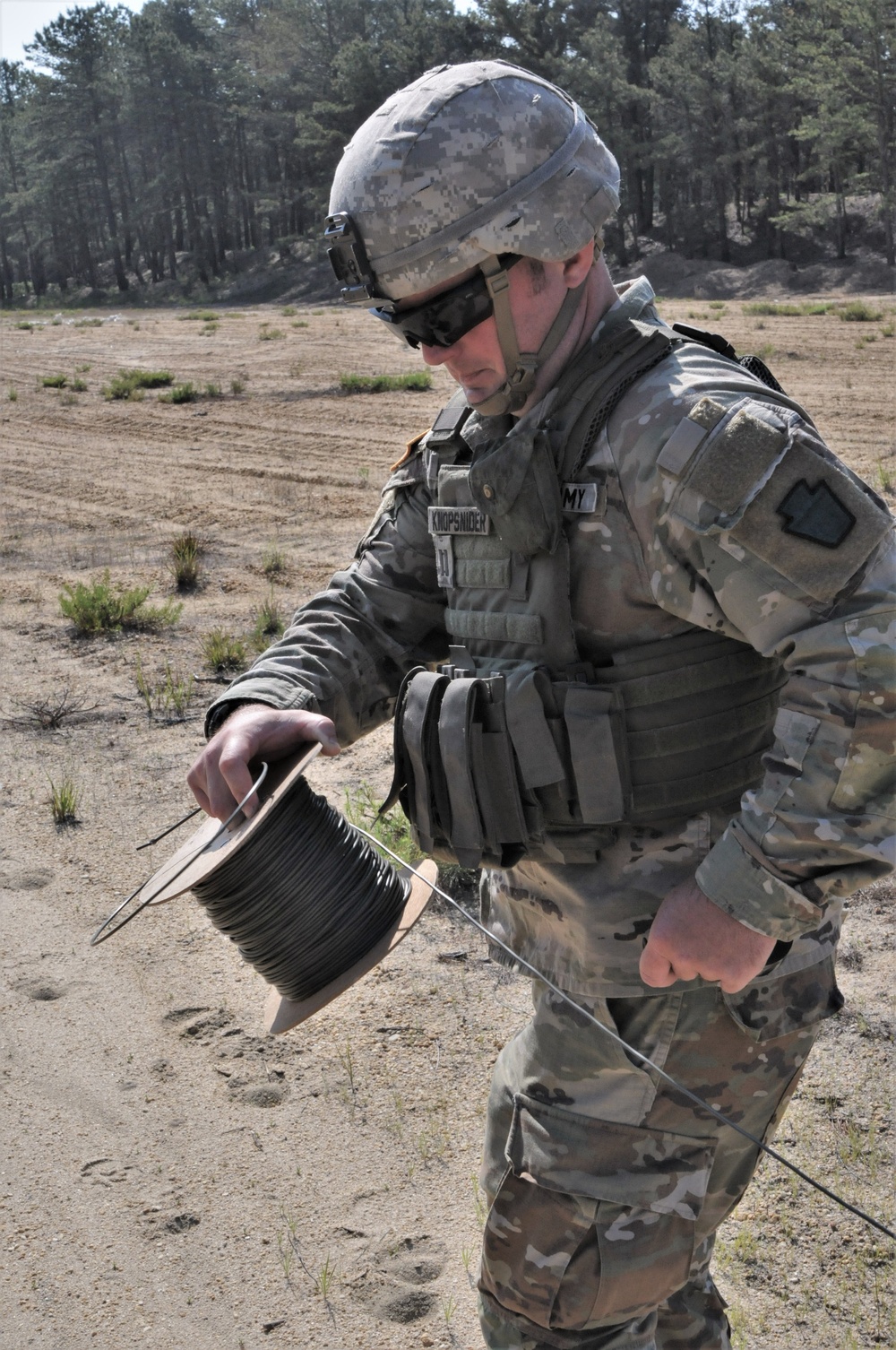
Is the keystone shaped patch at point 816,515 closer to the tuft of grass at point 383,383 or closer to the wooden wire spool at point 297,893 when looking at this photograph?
the wooden wire spool at point 297,893

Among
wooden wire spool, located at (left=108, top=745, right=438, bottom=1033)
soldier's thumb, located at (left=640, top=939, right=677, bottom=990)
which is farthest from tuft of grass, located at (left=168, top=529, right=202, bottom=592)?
soldier's thumb, located at (left=640, top=939, right=677, bottom=990)

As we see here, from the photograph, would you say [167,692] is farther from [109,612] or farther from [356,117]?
[356,117]

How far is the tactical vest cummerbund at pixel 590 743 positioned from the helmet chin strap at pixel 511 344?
45cm

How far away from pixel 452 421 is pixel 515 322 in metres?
0.33

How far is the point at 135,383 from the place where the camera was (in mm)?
19422

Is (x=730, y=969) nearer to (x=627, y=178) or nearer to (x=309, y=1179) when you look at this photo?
(x=309, y=1179)

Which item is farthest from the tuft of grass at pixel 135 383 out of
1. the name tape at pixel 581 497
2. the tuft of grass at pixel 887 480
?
the name tape at pixel 581 497

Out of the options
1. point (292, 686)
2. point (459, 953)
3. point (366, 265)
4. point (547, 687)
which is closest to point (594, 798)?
point (547, 687)

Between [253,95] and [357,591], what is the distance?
244ft

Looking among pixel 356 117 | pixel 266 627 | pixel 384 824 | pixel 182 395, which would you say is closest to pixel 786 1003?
pixel 384 824

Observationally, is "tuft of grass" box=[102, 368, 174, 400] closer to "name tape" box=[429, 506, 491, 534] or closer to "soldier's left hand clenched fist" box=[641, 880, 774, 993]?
"name tape" box=[429, 506, 491, 534]

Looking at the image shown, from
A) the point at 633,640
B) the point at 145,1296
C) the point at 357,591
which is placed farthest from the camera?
the point at 145,1296

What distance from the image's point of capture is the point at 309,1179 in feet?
11.1

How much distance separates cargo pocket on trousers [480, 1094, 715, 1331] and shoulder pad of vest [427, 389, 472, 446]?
1.19m
